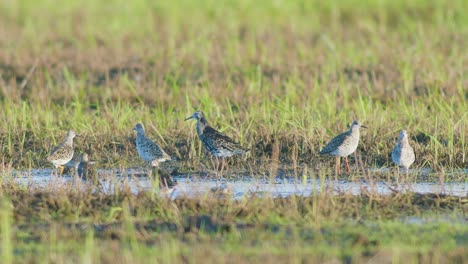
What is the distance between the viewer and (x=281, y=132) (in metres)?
10.5

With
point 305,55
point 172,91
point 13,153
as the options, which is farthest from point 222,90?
point 13,153

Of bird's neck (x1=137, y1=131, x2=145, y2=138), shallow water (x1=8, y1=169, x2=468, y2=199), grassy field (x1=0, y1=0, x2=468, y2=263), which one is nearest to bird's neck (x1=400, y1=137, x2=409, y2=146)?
grassy field (x1=0, y1=0, x2=468, y2=263)

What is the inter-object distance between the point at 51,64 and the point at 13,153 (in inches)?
200

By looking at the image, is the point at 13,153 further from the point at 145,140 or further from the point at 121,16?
the point at 121,16

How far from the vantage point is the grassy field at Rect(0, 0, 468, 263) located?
20.7 feet

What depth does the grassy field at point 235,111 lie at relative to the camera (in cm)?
630

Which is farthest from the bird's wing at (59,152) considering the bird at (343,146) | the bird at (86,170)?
the bird at (343,146)

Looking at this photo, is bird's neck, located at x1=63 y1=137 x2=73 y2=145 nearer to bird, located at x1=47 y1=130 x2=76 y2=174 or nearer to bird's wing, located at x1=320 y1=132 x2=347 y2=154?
bird, located at x1=47 y1=130 x2=76 y2=174

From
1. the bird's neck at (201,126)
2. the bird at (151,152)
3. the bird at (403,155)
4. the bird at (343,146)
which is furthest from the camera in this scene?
the bird's neck at (201,126)

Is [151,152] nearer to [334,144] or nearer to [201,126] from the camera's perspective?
[201,126]

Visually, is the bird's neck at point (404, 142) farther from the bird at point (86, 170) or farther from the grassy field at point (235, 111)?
the bird at point (86, 170)

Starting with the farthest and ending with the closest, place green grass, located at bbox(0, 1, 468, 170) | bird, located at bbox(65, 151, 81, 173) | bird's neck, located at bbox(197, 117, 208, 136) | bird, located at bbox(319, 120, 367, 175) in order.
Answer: green grass, located at bbox(0, 1, 468, 170), bird's neck, located at bbox(197, 117, 208, 136), bird, located at bbox(65, 151, 81, 173), bird, located at bbox(319, 120, 367, 175)

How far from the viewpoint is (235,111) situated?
41.1 ft

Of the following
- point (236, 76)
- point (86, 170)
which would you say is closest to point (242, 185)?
point (86, 170)
